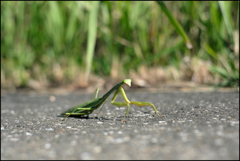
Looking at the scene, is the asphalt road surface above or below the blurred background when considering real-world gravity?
below

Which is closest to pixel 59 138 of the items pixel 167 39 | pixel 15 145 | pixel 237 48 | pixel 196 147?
pixel 15 145

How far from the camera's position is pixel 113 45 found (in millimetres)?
3680

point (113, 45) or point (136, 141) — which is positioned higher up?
point (113, 45)

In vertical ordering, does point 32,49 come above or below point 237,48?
above

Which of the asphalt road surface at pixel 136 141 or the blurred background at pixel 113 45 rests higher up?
the blurred background at pixel 113 45

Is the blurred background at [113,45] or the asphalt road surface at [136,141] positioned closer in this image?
the asphalt road surface at [136,141]

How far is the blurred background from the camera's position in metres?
3.36

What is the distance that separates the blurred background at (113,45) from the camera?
336 cm

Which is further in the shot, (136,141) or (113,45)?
(113,45)

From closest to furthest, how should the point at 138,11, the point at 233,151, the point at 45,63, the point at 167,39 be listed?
the point at 233,151, the point at 138,11, the point at 167,39, the point at 45,63

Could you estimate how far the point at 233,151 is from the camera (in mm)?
1029

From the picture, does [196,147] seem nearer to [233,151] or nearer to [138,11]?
[233,151]

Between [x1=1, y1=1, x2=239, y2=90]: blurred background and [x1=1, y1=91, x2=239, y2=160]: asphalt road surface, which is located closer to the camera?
[x1=1, y1=91, x2=239, y2=160]: asphalt road surface

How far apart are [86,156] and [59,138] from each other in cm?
24
